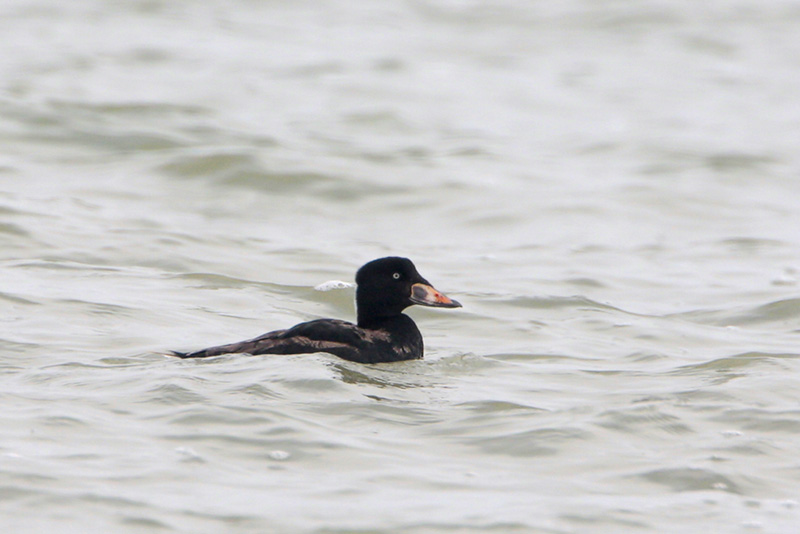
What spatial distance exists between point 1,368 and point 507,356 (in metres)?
3.22

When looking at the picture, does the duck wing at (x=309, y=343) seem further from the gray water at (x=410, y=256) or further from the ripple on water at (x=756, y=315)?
the ripple on water at (x=756, y=315)

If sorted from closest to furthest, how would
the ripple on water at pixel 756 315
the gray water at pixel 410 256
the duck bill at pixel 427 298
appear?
1. the gray water at pixel 410 256
2. the duck bill at pixel 427 298
3. the ripple on water at pixel 756 315

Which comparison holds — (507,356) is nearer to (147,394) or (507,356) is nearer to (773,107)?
(147,394)

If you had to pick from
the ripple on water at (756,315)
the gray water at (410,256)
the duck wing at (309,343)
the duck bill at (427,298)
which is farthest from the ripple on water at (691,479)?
the ripple on water at (756,315)

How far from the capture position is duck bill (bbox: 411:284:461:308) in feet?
26.8

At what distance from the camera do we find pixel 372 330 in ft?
26.5

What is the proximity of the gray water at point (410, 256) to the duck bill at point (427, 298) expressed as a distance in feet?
1.36

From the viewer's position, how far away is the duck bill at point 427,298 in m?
8.18

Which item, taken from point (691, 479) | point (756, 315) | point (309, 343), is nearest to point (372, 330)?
point (309, 343)

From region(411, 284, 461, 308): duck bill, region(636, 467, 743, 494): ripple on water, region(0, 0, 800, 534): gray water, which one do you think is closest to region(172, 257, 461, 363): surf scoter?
region(411, 284, 461, 308): duck bill

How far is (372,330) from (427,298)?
425 millimetres

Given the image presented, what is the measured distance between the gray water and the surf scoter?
0.14m

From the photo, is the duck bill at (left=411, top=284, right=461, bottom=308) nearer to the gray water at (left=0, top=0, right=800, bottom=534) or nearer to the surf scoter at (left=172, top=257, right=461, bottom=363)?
the surf scoter at (left=172, top=257, right=461, bottom=363)

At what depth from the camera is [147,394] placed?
670 cm
